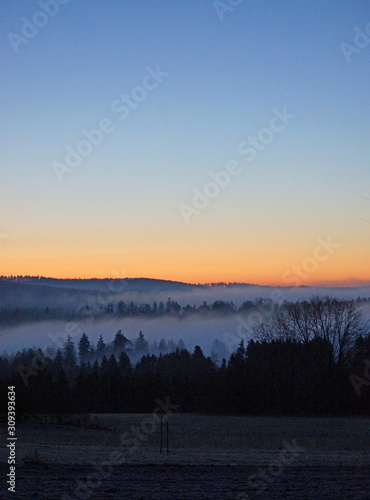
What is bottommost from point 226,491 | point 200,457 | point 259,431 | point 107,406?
point 107,406

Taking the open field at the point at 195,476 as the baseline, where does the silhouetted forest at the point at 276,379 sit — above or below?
below

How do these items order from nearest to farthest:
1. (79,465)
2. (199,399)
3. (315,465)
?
(79,465) → (315,465) → (199,399)

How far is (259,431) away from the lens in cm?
4022

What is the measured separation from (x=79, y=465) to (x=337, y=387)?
171ft

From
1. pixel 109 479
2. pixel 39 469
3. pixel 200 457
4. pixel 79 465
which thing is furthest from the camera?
pixel 200 457

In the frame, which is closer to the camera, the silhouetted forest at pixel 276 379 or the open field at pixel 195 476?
the open field at pixel 195 476

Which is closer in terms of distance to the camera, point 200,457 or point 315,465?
point 315,465

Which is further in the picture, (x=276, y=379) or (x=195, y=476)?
(x=276, y=379)

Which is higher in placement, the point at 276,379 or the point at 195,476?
the point at 195,476

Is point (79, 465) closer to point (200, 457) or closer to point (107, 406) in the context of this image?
point (200, 457)

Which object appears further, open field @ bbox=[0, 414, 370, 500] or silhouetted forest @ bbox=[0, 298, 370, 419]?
silhouetted forest @ bbox=[0, 298, 370, 419]

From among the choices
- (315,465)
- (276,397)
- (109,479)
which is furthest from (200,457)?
(276,397)

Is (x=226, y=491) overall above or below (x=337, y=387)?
above

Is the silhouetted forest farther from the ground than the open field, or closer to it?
closer to it
